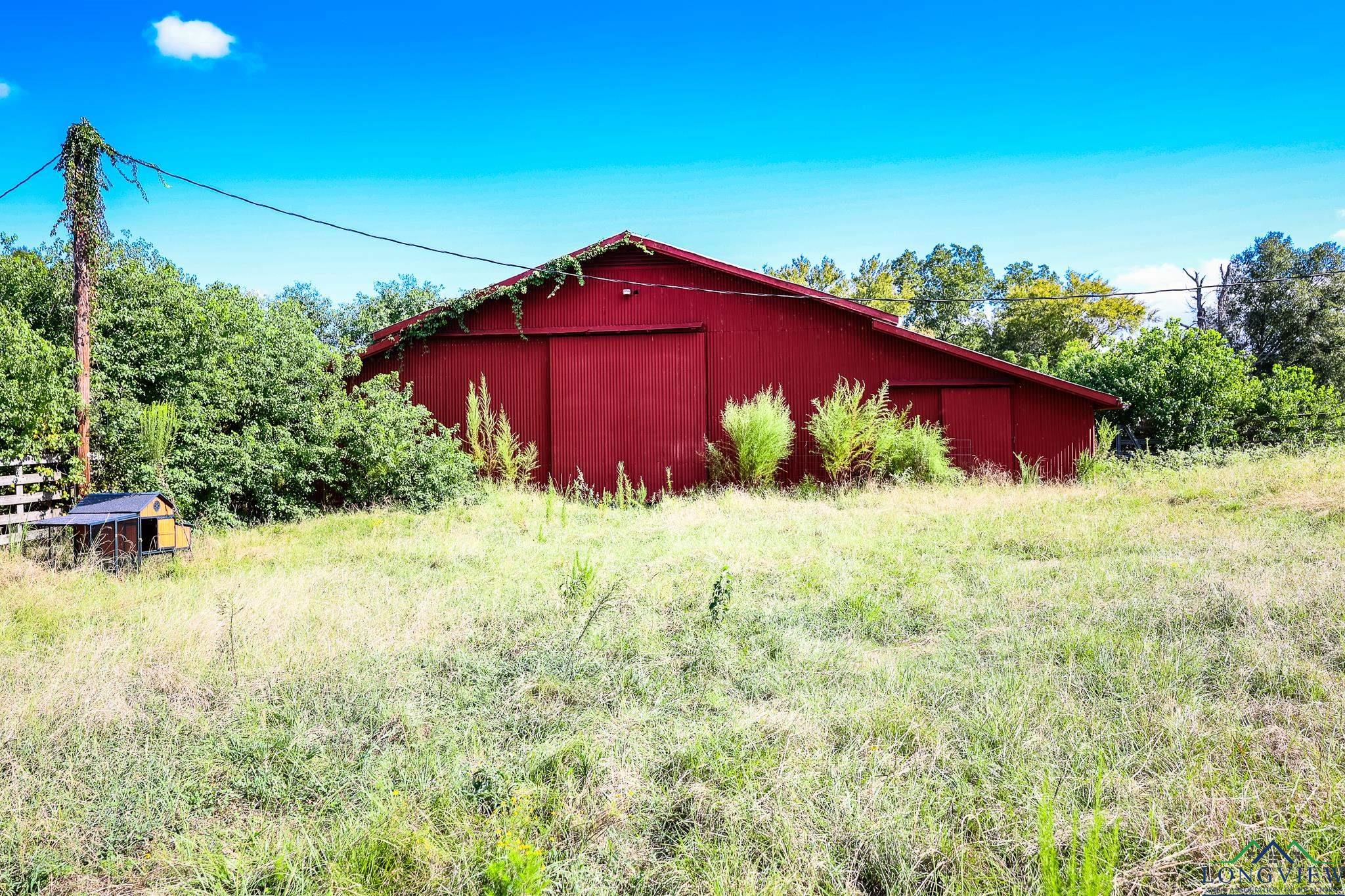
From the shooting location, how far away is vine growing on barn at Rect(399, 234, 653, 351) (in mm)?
14164

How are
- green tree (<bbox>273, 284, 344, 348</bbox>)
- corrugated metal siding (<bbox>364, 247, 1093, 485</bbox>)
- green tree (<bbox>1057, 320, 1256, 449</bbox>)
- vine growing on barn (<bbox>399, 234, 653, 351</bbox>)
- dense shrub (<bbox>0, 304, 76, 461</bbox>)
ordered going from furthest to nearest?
green tree (<bbox>273, 284, 344, 348</bbox>)
green tree (<bbox>1057, 320, 1256, 449</bbox>)
vine growing on barn (<bbox>399, 234, 653, 351</bbox>)
corrugated metal siding (<bbox>364, 247, 1093, 485</bbox>)
dense shrub (<bbox>0, 304, 76, 461</bbox>)

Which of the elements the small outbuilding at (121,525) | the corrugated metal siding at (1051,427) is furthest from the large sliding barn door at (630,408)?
the small outbuilding at (121,525)

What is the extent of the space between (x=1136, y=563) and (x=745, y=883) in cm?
555

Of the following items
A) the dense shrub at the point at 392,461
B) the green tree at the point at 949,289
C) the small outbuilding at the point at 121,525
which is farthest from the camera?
the green tree at the point at 949,289

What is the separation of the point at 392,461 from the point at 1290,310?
109ft

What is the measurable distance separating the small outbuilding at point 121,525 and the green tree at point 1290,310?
104 feet

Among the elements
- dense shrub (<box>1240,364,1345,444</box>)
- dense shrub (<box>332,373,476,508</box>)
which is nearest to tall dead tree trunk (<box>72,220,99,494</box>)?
dense shrub (<box>332,373,476,508</box>)

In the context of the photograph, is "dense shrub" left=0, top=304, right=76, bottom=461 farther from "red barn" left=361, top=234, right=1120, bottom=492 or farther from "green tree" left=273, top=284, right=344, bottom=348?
"green tree" left=273, top=284, right=344, bottom=348

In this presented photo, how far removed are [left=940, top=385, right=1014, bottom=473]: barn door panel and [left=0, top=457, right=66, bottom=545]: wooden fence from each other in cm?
1354

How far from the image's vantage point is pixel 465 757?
3.20 meters

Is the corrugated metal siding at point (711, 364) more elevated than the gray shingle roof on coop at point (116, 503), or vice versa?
the corrugated metal siding at point (711, 364)

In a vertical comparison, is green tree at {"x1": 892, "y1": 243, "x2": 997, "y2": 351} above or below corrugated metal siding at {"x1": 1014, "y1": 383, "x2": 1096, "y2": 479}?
above

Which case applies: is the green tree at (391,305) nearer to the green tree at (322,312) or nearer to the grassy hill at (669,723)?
the green tree at (322,312)

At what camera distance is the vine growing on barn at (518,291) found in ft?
46.5
